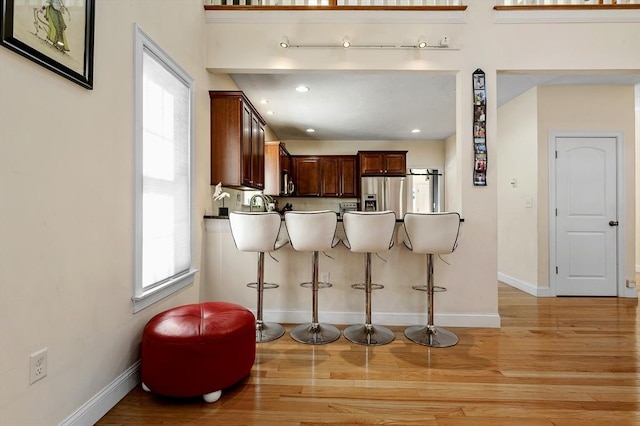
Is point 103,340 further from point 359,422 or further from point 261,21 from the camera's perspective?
point 261,21

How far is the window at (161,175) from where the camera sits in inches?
75.6

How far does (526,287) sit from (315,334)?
321 cm

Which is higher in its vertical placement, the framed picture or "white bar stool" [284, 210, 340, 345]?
the framed picture

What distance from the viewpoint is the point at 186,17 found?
8.39ft

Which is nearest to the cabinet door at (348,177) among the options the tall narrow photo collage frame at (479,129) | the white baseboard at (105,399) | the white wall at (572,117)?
the white wall at (572,117)

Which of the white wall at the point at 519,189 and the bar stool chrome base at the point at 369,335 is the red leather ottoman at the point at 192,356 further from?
the white wall at the point at 519,189

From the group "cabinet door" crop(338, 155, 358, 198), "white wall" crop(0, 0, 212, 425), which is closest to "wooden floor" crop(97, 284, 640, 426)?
"white wall" crop(0, 0, 212, 425)

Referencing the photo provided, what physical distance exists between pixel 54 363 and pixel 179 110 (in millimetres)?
1854

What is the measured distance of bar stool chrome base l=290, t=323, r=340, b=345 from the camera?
2.54 m

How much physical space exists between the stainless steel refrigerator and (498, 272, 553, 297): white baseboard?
2.12m

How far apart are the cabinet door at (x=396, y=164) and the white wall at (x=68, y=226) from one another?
15.7 feet

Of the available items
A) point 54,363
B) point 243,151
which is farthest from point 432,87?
point 54,363

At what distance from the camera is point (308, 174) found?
6402mm

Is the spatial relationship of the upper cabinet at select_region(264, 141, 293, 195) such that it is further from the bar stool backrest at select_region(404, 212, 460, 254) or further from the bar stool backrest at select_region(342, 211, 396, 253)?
the bar stool backrest at select_region(404, 212, 460, 254)
